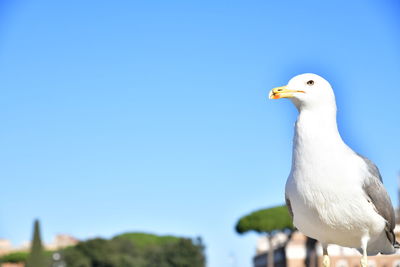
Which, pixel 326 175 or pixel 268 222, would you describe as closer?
pixel 326 175

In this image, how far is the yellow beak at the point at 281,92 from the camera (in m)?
5.14

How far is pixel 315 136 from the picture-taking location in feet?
17.0

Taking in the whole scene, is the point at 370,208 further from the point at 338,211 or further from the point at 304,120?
the point at 304,120

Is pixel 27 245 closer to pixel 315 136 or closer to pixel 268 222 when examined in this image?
pixel 268 222

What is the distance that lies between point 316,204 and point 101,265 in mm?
70653

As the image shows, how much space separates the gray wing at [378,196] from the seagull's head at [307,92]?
59 centimetres

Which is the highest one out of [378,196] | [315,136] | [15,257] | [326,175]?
[15,257]

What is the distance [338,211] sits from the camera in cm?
521

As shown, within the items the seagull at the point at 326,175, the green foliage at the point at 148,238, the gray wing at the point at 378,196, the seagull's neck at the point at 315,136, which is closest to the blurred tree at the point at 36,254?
the gray wing at the point at 378,196

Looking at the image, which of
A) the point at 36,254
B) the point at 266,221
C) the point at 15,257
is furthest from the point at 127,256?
the point at 15,257

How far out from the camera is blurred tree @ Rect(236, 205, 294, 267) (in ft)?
210

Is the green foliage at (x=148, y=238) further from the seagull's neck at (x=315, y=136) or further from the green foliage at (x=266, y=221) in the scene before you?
the seagull's neck at (x=315, y=136)

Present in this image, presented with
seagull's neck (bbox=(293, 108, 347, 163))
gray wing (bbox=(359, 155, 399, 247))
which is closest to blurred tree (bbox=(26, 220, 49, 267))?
gray wing (bbox=(359, 155, 399, 247))

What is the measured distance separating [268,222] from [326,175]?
196 feet
